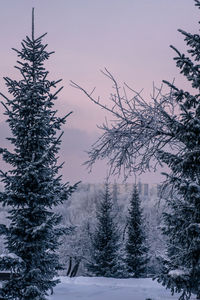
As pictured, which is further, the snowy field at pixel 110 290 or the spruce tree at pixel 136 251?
the spruce tree at pixel 136 251

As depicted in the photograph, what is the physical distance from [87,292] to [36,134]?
43.8ft

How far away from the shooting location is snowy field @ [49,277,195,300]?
17.7 meters

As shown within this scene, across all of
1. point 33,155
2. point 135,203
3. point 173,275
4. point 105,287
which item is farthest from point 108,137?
point 135,203

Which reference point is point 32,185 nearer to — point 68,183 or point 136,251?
point 68,183

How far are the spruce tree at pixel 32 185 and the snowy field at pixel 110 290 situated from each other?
831cm

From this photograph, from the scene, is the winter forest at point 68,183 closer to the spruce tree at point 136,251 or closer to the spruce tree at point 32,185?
the spruce tree at point 32,185

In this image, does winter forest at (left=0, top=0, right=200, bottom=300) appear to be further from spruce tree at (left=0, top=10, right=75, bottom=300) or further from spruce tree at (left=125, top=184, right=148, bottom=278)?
spruce tree at (left=125, top=184, right=148, bottom=278)

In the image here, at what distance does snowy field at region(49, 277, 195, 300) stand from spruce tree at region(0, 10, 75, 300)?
831cm

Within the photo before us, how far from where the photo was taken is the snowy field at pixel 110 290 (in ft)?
58.2

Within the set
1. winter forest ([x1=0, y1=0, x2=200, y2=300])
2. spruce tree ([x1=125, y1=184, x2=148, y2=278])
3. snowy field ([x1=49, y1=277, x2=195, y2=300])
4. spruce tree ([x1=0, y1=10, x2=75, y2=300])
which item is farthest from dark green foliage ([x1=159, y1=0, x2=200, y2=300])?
spruce tree ([x1=125, y1=184, x2=148, y2=278])

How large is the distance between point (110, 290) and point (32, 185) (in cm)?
1359

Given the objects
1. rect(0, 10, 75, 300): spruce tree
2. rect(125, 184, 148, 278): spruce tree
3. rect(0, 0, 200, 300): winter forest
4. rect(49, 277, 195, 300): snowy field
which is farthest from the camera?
rect(125, 184, 148, 278): spruce tree

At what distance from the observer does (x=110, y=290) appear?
20578 millimetres

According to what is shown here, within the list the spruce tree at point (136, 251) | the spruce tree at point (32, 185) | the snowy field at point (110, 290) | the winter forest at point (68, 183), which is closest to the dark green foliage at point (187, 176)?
the winter forest at point (68, 183)
